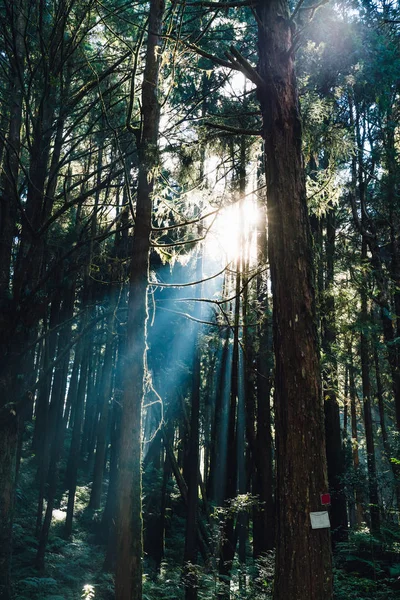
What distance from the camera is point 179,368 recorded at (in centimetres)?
1678

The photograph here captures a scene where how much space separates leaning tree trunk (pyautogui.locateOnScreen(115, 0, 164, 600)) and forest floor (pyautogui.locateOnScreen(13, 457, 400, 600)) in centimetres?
219

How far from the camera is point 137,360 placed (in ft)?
20.8

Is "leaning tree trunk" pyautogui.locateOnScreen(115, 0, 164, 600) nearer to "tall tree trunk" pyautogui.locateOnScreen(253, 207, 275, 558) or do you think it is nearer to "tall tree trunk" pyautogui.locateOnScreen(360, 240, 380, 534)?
"tall tree trunk" pyautogui.locateOnScreen(253, 207, 275, 558)

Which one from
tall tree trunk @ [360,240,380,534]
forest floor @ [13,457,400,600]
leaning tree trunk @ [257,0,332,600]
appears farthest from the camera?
tall tree trunk @ [360,240,380,534]

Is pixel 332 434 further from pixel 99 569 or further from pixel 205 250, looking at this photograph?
pixel 99 569

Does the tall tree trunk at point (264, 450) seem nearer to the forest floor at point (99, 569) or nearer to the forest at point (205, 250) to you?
the forest at point (205, 250)

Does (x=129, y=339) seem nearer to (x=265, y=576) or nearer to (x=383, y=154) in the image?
(x=265, y=576)

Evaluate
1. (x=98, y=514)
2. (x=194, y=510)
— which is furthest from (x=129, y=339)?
(x=98, y=514)

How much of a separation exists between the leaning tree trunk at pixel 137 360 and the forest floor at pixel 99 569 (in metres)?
2.19

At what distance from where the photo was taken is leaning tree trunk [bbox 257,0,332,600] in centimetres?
366

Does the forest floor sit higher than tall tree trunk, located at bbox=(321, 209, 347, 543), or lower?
lower

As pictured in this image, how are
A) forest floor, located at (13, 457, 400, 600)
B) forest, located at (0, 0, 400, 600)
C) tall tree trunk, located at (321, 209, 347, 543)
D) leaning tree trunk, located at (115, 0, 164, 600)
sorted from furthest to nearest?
tall tree trunk, located at (321, 209, 347, 543) < forest floor, located at (13, 457, 400, 600) < leaning tree trunk, located at (115, 0, 164, 600) < forest, located at (0, 0, 400, 600)

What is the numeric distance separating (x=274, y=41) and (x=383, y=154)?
9692mm

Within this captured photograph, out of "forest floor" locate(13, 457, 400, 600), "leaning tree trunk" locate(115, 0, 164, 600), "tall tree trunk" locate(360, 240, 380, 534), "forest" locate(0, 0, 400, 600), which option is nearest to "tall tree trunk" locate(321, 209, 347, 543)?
"forest" locate(0, 0, 400, 600)
